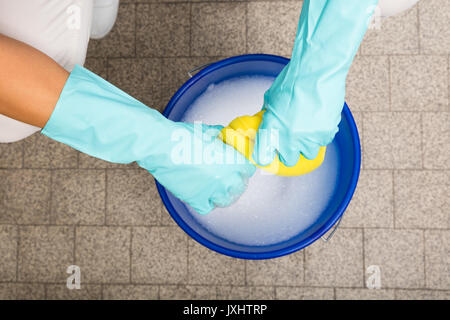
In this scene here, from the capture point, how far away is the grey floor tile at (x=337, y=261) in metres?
1.26

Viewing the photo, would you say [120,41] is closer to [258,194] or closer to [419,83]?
[258,194]

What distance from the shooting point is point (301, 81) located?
0.74 m

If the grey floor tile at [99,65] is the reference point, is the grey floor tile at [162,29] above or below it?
above

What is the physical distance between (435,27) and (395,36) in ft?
0.47

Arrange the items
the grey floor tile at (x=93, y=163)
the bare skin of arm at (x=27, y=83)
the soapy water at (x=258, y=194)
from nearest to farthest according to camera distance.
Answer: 1. the bare skin of arm at (x=27, y=83)
2. the soapy water at (x=258, y=194)
3. the grey floor tile at (x=93, y=163)

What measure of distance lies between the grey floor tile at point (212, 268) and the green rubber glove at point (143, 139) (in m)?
0.43

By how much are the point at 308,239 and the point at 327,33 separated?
1.66ft

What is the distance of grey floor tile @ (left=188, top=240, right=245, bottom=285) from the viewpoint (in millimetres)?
1271

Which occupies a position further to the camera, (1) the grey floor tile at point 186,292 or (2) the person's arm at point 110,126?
(1) the grey floor tile at point 186,292

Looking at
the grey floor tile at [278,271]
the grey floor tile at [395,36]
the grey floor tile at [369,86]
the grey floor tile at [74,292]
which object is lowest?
the grey floor tile at [74,292]

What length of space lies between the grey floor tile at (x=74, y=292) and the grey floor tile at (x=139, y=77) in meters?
0.69

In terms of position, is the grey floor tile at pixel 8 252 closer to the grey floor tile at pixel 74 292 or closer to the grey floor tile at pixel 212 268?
the grey floor tile at pixel 74 292

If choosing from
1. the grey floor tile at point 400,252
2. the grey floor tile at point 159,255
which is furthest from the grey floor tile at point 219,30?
the grey floor tile at point 400,252

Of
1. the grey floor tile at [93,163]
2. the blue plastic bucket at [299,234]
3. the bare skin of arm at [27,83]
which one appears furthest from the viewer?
the grey floor tile at [93,163]
